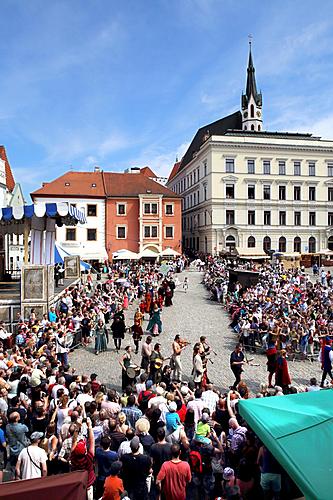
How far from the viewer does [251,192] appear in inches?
1913

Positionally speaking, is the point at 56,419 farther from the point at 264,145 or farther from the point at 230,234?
the point at 264,145

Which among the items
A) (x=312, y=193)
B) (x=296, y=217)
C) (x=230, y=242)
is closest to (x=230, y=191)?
(x=230, y=242)

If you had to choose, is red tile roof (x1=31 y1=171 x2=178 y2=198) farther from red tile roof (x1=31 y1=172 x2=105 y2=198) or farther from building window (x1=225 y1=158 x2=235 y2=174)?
building window (x1=225 y1=158 x2=235 y2=174)

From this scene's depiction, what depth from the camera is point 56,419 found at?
6180 mm

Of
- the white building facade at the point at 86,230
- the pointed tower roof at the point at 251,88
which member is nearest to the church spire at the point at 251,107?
the pointed tower roof at the point at 251,88

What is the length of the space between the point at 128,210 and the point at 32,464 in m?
38.2

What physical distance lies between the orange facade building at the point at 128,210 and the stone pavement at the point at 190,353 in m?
21.8

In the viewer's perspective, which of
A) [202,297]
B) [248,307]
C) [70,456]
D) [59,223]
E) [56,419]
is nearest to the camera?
[70,456]

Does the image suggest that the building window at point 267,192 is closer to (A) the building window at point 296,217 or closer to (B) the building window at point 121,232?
(A) the building window at point 296,217

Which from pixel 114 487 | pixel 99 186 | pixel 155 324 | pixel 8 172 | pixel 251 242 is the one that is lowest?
pixel 114 487

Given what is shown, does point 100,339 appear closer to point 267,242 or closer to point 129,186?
point 129,186

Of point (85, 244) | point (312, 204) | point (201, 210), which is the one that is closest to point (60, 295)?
point (85, 244)

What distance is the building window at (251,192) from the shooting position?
4838cm

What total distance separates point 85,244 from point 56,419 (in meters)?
35.6
